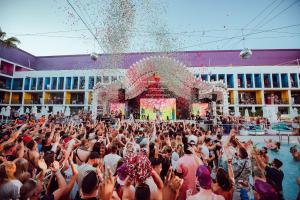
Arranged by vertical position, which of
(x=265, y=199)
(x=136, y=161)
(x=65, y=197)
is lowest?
(x=65, y=197)

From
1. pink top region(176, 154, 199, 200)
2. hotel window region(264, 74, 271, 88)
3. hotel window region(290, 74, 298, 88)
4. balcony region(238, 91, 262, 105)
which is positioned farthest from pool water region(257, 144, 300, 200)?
hotel window region(290, 74, 298, 88)

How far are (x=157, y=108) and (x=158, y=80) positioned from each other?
13.1 feet

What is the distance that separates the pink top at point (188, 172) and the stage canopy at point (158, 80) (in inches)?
521

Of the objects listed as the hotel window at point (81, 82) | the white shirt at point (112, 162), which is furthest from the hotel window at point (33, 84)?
the white shirt at point (112, 162)

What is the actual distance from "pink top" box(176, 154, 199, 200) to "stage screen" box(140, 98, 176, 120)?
1733 cm

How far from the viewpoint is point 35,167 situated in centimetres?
344

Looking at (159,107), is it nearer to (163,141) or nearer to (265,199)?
(163,141)

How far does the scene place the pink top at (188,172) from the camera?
3377mm

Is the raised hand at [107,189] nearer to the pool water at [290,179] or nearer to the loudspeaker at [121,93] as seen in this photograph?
the pool water at [290,179]

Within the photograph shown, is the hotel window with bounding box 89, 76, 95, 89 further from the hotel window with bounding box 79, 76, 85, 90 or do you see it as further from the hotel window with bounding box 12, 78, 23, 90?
the hotel window with bounding box 12, 78, 23, 90

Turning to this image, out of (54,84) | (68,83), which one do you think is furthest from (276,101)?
(54,84)

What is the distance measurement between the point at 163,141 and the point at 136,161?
9.41 feet

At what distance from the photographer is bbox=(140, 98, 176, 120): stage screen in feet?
68.7

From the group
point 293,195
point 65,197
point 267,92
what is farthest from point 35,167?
point 267,92
